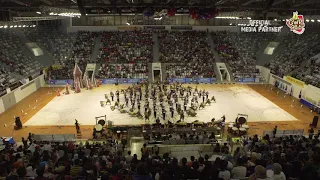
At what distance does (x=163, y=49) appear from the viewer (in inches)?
1853

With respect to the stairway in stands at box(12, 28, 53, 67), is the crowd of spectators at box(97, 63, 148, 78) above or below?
below

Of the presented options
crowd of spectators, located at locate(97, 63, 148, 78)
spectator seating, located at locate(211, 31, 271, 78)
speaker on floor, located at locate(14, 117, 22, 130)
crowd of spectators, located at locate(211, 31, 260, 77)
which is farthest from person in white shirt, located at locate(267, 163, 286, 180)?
crowd of spectators, located at locate(211, 31, 260, 77)

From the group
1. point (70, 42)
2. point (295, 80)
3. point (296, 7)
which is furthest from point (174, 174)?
point (70, 42)

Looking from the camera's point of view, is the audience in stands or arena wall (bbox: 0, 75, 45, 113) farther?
the audience in stands

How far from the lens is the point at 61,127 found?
22.5 m

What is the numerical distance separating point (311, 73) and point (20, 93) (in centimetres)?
3614

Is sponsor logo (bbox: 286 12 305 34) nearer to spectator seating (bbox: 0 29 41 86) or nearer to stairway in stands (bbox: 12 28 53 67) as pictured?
spectator seating (bbox: 0 29 41 86)

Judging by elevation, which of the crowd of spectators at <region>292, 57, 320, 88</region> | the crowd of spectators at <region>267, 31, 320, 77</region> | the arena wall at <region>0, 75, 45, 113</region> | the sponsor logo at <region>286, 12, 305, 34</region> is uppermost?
the sponsor logo at <region>286, 12, 305, 34</region>

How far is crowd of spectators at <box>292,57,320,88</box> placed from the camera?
2977 cm

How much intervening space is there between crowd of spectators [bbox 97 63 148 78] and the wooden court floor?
28.4 feet

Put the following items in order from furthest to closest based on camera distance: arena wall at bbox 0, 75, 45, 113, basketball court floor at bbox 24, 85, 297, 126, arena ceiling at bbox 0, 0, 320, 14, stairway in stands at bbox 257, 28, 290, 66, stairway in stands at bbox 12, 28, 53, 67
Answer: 1. stairway in stands at bbox 257, 28, 290, 66
2. stairway in stands at bbox 12, 28, 53, 67
3. arena wall at bbox 0, 75, 45, 113
4. basketball court floor at bbox 24, 85, 297, 126
5. arena ceiling at bbox 0, 0, 320, 14

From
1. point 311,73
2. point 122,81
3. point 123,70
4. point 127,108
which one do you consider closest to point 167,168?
point 127,108

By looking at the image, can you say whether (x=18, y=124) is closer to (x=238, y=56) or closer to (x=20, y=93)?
(x=20, y=93)

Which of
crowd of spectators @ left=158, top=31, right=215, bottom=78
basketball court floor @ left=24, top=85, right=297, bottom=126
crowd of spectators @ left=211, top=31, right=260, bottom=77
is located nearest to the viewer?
basketball court floor @ left=24, top=85, right=297, bottom=126
